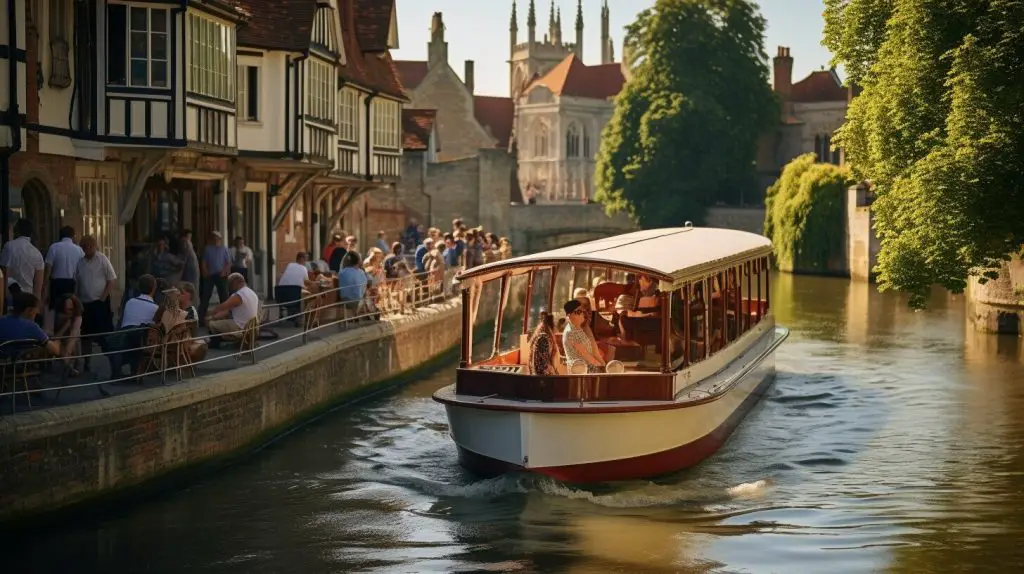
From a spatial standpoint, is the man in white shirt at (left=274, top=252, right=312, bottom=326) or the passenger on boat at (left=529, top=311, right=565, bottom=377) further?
the man in white shirt at (left=274, top=252, right=312, bottom=326)

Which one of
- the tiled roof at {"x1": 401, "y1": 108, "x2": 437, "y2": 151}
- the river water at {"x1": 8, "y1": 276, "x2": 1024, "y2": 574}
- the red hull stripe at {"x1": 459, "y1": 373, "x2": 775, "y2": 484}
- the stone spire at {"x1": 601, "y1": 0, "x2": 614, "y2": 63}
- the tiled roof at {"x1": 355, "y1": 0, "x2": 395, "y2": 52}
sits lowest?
the river water at {"x1": 8, "y1": 276, "x2": 1024, "y2": 574}

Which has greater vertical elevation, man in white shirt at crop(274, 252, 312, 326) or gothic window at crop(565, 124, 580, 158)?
gothic window at crop(565, 124, 580, 158)

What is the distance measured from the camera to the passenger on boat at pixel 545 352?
16.7 meters

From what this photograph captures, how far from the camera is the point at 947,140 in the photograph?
24.7m

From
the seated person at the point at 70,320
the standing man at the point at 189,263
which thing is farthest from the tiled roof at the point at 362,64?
the seated person at the point at 70,320

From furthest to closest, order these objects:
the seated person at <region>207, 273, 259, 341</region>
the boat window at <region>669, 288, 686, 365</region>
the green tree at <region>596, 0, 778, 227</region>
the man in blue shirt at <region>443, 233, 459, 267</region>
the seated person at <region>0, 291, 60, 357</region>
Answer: the green tree at <region>596, 0, 778, 227</region> < the man in blue shirt at <region>443, 233, 459, 267</region> < the seated person at <region>207, 273, 259, 341</region> < the boat window at <region>669, 288, 686, 365</region> < the seated person at <region>0, 291, 60, 357</region>

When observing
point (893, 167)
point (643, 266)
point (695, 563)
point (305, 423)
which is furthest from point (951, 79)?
point (695, 563)

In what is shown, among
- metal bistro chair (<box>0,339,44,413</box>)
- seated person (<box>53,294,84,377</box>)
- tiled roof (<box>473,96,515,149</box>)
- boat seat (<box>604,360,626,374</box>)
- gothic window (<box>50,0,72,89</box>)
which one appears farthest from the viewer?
tiled roof (<box>473,96,515,149</box>)

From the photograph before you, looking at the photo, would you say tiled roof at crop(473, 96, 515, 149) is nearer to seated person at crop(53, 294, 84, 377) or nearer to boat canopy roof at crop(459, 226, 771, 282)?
boat canopy roof at crop(459, 226, 771, 282)

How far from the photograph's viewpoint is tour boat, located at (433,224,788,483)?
1639 cm

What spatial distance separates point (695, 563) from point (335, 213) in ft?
84.9

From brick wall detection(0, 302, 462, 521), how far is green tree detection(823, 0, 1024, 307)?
895 centimetres

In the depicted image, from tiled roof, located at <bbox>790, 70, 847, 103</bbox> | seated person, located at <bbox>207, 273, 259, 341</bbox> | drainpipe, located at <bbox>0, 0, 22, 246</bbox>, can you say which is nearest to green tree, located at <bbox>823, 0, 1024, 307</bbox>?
seated person, located at <bbox>207, 273, 259, 341</bbox>

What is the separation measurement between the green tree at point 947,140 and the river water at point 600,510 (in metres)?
2.59
